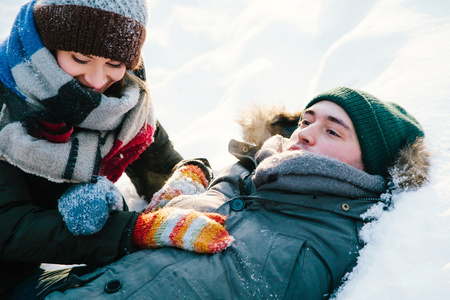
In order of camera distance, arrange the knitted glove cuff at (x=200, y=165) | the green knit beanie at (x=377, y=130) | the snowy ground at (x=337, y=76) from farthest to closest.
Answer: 1. the knitted glove cuff at (x=200, y=165)
2. the green knit beanie at (x=377, y=130)
3. the snowy ground at (x=337, y=76)

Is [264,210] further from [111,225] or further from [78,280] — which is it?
[78,280]

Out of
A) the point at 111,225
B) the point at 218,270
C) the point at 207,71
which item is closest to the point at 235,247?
the point at 218,270

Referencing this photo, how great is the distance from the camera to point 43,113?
48.3 inches

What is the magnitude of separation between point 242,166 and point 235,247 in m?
0.77

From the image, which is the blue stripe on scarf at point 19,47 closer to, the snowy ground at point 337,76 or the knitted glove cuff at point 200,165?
the snowy ground at point 337,76

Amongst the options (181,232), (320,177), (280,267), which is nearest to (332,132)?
(320,177)

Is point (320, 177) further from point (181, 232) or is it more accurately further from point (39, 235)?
point (39, 235)

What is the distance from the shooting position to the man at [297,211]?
3.45ft

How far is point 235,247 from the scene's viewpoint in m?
1.18

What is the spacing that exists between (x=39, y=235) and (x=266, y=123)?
4.96 feet

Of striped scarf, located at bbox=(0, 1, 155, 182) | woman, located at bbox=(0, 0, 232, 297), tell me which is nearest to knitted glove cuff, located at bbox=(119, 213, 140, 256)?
woman, located at bbox=(0, 0, 232, 297)

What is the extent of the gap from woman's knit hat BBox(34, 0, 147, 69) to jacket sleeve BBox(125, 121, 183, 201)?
87cm

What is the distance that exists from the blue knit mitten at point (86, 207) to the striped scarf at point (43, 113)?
7 centimetres

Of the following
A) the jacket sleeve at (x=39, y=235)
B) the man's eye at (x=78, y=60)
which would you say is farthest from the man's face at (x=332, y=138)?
the man's eye at (x=78, y=60)
